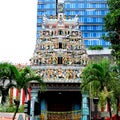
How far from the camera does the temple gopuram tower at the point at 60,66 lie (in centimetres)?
2981

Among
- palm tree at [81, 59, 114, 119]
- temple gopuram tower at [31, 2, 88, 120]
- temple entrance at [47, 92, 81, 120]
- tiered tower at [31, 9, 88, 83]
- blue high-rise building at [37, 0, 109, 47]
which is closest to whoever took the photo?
palm tree at [81, 59, 114, 119]

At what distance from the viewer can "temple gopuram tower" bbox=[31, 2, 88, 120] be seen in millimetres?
29812

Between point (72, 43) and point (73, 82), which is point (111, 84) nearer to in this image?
point (73, 82)

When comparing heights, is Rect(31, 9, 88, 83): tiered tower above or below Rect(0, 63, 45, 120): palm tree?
above

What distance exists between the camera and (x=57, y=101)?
107ft

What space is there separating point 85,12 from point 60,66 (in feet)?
157

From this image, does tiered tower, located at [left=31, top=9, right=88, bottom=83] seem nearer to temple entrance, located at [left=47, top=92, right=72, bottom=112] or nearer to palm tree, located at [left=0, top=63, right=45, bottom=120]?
temple entrance, located at [left=47, top=92, right=72, bottom=112]

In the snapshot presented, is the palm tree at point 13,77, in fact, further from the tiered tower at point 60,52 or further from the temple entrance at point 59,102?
the temple entrance at point 59,102

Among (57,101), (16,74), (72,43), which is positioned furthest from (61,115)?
(16,74)

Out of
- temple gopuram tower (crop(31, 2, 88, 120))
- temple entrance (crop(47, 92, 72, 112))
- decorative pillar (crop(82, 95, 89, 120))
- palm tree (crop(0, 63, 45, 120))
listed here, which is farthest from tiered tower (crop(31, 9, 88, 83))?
palm tree (crop(0, 63, 45, 120))

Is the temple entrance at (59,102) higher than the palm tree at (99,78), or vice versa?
the palm tree at (99,78)

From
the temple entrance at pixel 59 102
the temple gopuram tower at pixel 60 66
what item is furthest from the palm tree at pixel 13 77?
the temple entrance at pixel 59 102

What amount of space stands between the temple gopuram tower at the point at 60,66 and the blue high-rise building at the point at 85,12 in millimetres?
41675

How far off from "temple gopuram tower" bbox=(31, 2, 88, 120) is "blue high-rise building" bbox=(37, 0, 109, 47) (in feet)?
137
